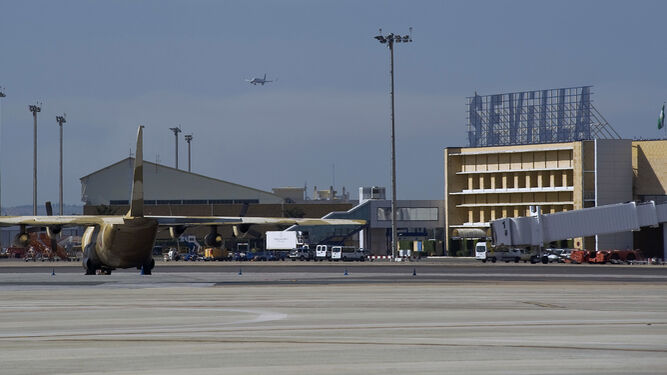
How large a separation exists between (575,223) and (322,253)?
1149 inches

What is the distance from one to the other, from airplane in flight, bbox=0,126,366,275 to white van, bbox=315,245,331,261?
55.1m

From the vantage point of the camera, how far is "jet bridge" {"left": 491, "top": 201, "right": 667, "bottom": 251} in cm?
11044

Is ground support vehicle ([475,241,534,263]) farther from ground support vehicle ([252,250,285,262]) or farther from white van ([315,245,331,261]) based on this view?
ground support vehicle ([252,250,285,262])

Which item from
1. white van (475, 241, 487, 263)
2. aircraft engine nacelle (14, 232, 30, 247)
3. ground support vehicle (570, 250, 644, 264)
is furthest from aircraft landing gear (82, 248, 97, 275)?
ground support vehicle (570, 250, 644, 264)

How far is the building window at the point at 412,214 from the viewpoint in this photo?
15175 centimetres

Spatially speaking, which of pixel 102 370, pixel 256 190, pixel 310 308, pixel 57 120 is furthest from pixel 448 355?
pixel 256 190

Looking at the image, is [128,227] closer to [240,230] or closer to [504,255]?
[240,230]

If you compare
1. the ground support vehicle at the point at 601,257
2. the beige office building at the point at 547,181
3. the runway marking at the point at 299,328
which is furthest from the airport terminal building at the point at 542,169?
the runway marking at the point at 299,328

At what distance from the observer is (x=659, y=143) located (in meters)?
131

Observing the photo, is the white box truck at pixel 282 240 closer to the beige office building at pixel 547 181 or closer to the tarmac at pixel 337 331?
Result: the beige office building at pixel 547 181

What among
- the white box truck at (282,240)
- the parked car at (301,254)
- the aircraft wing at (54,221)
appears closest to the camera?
the aircraft wing at (54,221)

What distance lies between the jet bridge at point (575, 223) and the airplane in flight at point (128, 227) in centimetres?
4952

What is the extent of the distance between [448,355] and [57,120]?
151098 millimetres

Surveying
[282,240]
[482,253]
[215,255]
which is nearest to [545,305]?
[482,253]
